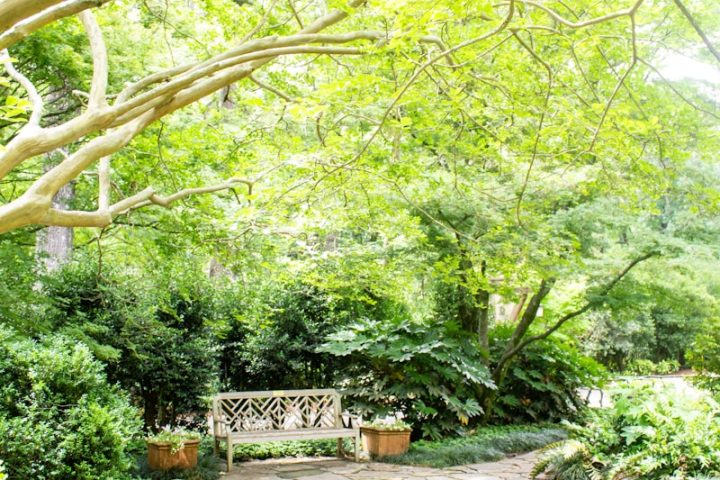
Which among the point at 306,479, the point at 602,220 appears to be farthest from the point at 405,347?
the point at 602,220

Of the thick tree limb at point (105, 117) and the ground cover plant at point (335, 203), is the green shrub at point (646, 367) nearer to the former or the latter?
the ground cover plant at point (335, 203)

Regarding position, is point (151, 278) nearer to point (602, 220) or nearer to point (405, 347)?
point (405, 347)

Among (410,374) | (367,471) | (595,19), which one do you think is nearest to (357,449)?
(367,471)

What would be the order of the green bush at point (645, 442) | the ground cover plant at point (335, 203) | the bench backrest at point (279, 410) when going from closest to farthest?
the ground cover plant at point (335, 203)
the green bush at point (645, 442)
the bench backrest at point (279, 410)

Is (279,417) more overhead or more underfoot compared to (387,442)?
more overhead

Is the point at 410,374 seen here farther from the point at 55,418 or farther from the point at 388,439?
the point at 55,418

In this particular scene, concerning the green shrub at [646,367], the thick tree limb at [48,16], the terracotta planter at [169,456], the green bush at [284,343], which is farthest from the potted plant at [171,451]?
the green shrub at [646,367]

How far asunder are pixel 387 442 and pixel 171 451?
2.71 meters

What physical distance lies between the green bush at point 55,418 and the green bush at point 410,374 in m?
4.11

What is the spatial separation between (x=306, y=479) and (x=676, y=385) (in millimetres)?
4071

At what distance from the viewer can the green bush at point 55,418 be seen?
195 inches

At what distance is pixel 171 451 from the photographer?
23.6 ft

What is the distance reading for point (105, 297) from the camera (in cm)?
807

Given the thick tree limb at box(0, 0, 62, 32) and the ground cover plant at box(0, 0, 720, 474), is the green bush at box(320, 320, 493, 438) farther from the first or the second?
the thick tree limb at box(0, 0, 62, 32)
